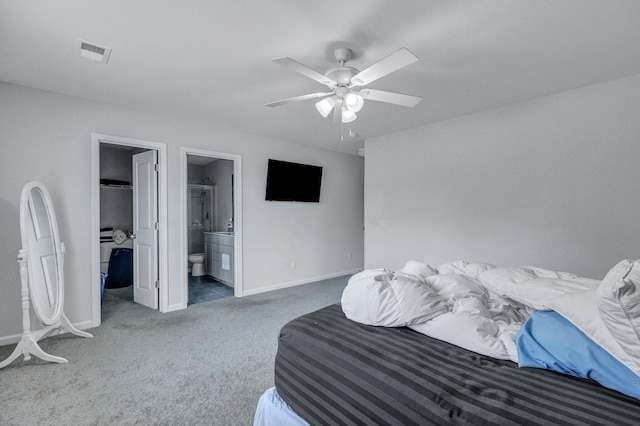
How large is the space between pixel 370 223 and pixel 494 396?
12.5ft

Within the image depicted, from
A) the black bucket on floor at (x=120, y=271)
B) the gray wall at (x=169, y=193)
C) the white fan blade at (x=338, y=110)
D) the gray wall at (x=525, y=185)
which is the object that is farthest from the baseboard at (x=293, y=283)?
the white fan blade at (x=338, y=110)

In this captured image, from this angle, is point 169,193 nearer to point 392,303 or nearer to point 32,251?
point 32,251

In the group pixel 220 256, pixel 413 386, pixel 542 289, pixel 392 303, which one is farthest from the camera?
pixel 220 256

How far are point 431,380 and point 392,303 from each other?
17.1 inches

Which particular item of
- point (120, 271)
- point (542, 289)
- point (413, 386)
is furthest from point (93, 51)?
point (120, 271)

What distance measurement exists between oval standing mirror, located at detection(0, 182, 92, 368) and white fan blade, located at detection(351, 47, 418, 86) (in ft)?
9.38

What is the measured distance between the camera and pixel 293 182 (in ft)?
15.8

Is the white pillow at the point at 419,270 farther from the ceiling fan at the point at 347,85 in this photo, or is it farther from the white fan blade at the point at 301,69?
the white fan blade at the point at 301,69

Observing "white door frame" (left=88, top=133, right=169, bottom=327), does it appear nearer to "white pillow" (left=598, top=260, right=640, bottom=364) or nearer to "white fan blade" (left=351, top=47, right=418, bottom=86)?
"white fan blade" (left=351, top=47, right=418, bottom=86)

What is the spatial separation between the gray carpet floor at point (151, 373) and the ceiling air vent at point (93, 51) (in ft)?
7.71

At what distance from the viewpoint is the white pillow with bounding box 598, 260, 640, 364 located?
2.95 feet

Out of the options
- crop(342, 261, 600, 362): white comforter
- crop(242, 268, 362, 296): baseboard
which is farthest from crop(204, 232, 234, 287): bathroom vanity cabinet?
crop(342, 261, 600, 362): white comforter

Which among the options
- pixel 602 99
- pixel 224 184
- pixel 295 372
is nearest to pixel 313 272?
pixel 224 184

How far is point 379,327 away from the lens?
1.46 meters
